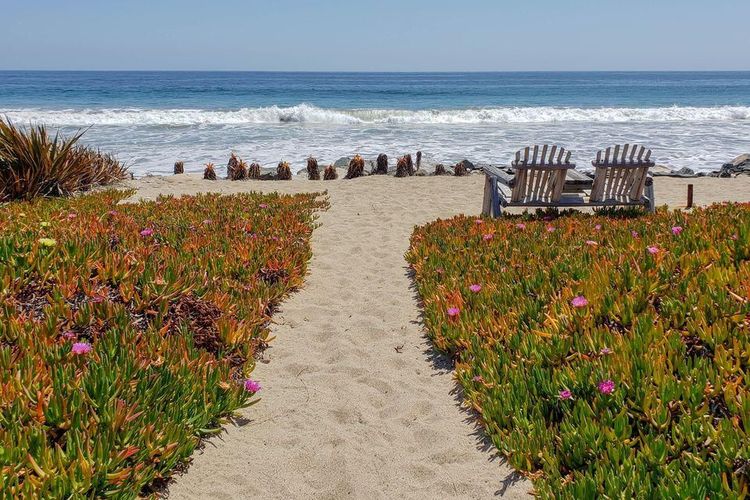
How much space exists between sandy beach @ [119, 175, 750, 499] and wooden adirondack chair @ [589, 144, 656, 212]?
11.7ft

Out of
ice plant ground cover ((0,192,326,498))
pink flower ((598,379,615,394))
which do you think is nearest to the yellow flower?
ice plant ground cover ((0,192,326,498))

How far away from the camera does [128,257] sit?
5043 millimetres

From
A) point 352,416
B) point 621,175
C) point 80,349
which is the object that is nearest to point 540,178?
point 621,175

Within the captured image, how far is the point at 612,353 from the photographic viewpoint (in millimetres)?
3605

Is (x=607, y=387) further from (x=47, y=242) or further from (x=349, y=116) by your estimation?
(x=349, y=116)

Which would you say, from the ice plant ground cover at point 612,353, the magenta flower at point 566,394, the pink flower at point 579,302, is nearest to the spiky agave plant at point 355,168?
the ice plant ground cover at point 612,353

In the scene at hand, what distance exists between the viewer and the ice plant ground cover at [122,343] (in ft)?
8.96

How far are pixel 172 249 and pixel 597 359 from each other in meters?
4.36

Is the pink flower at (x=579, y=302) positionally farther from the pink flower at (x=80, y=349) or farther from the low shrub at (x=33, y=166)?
the low shrub at (x=33, y=166)

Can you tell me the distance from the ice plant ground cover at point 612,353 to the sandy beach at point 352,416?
23 centimetres

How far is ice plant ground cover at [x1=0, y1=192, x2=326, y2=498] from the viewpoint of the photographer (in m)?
2.73

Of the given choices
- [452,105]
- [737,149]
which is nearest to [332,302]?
[737,149]

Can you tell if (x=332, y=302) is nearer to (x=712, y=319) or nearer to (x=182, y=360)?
(x=182, y=360)

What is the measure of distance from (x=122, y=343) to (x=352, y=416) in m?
1.62
